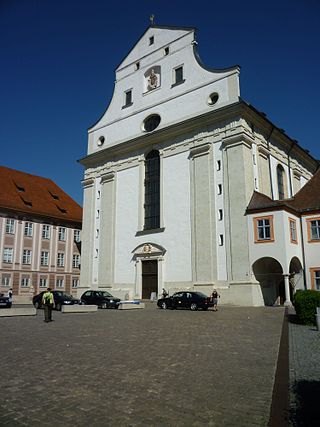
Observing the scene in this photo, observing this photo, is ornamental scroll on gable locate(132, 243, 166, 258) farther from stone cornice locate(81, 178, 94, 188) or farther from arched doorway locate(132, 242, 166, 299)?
stone cornice locate(81, 178, 94, 188)

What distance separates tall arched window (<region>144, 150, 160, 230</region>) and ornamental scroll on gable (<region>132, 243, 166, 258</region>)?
1915 millimetres

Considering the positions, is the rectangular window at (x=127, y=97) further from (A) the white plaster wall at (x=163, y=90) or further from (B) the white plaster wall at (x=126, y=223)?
(B) the white plaster wall at (x=126, y=223)

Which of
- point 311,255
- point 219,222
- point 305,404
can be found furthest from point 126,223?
point 305,404

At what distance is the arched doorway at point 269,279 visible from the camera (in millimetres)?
29203

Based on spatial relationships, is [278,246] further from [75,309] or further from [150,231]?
[75,309]

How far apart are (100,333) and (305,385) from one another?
799 centimetres

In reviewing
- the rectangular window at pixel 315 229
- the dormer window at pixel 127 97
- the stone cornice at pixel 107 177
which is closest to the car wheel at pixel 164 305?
the rectangular window at pixel 315 229

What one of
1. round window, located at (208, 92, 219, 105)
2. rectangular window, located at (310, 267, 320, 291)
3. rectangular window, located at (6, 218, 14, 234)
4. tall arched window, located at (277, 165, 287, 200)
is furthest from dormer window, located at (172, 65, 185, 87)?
rectangular window, located at (6, 218, 14, 234)

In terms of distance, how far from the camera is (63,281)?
46.8m

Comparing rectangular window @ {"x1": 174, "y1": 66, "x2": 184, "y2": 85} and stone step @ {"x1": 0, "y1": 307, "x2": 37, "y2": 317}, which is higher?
rectangular window @ {"x1": 174, "y1": 66, "x2": 184, "y2": 85}

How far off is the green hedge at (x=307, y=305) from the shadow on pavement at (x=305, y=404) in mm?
9224

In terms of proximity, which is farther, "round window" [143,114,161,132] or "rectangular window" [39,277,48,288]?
"rectangular window" [39,277,48,288]

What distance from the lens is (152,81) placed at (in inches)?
1547

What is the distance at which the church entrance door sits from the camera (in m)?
34.5
